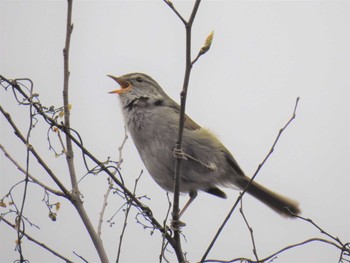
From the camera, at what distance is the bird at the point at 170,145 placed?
5.97 m

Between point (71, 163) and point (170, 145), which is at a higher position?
point (170, 145)

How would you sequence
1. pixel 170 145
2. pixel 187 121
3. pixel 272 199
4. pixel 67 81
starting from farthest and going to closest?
pixel 272 199
pixel 187 121
pixel 170 145
pixel 67 81

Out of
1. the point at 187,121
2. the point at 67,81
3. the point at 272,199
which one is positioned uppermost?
the point at 187,121

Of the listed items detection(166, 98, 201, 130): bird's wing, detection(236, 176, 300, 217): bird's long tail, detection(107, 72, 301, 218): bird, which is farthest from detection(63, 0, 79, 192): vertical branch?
detection(236, 176, 300, 217): bird's long tail

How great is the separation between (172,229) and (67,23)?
70.9 inches

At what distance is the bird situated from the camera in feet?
19.6

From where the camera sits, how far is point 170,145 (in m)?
5.90

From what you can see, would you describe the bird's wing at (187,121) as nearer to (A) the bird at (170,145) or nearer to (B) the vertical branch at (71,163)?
(A) the bird at (170,145)

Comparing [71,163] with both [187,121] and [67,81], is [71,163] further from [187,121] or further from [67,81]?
[187,121]

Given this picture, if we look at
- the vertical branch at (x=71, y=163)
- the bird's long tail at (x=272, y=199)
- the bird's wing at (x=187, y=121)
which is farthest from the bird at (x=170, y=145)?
the vertical branch at (x=71, y=163)

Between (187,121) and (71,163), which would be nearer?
(71,163)

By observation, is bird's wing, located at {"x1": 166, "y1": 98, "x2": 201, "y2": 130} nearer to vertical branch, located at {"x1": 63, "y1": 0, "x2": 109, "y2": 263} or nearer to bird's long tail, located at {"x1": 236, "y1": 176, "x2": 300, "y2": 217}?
bird's long tail, located at {"x1": 236, "y1": 176, "x2": 300, "y2": 217}

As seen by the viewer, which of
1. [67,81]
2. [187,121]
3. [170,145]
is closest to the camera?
[67,81]

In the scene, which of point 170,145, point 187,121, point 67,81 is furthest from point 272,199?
point 67,81
